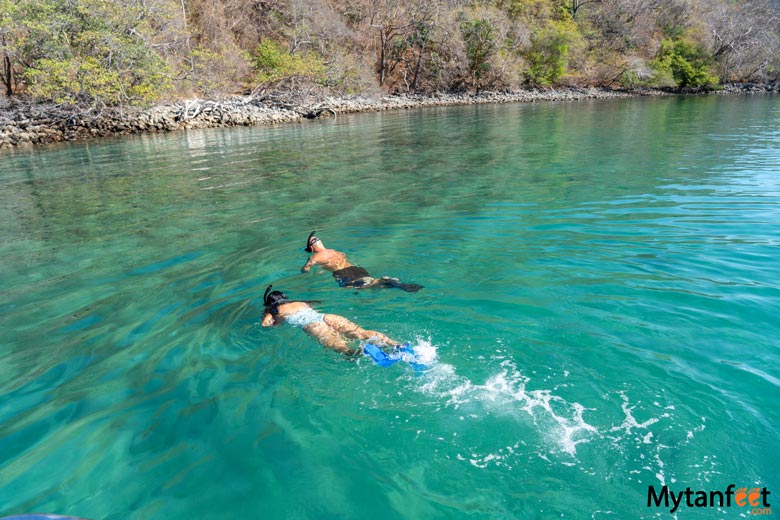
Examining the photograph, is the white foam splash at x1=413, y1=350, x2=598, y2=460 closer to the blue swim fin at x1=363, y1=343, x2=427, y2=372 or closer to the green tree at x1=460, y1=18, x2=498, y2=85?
the blue swim fin at x1=363, y1=343, x2=427, y2=372

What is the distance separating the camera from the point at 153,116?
1045 inches

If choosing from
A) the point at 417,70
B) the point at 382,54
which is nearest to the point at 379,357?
the point at 382,54

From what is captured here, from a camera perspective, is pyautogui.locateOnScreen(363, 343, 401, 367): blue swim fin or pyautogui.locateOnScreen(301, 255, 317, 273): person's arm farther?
pyautogui.locateOnScreen(301, 255, 317, 273): person's arm

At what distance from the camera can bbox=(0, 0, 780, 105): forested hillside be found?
23922 mm

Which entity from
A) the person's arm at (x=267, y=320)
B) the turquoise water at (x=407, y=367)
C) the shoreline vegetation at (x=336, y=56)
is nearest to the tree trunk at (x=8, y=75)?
the shoreline vegetation at (x=336, y=56)

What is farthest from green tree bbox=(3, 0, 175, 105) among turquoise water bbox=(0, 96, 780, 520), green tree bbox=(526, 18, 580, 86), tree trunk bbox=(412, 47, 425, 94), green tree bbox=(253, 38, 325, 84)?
green tree bbox=(526, 18, 580, 86)

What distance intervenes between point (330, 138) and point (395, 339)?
1900cm

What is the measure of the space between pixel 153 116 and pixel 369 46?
27.1 meters

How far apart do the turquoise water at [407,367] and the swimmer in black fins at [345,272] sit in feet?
0.43

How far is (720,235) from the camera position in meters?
7.17

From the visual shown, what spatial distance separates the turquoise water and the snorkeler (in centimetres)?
14

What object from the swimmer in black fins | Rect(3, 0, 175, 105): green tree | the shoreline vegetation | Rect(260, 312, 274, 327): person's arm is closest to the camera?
Rect(260, 312, 274, 327): person's arm

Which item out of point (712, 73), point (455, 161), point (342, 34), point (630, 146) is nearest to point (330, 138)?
point (455, 161)

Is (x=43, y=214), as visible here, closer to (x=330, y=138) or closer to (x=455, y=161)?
(x=455, y=161)
